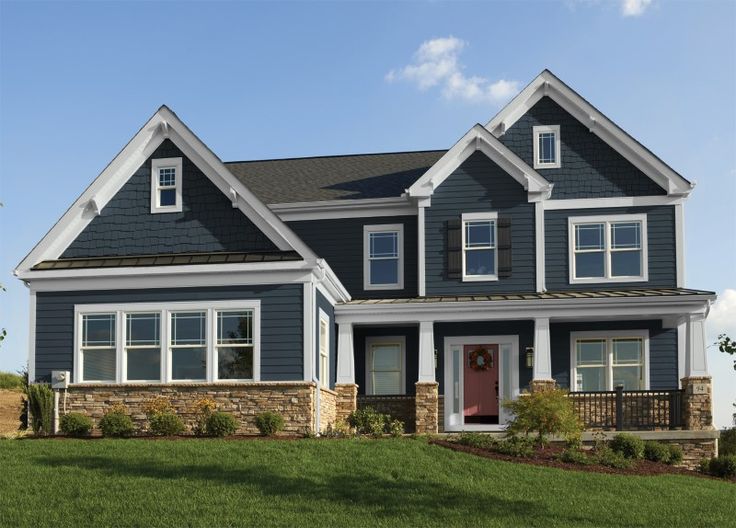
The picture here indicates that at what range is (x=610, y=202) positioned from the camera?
27.4 meters

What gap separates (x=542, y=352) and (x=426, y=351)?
110 inches

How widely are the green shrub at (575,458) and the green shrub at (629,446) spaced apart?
142 cm

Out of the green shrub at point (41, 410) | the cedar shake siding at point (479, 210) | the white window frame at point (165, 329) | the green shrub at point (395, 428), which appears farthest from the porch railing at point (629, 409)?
the green shrub at point (41, 410)

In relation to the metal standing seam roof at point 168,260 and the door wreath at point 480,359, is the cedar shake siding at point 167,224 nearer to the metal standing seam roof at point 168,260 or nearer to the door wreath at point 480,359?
the metal standing seam roof at point 168,260

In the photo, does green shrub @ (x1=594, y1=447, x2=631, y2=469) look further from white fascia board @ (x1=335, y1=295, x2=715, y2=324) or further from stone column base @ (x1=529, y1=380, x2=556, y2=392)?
white fascia board @ (x1=335, y1=295, x2=715, y2=324)

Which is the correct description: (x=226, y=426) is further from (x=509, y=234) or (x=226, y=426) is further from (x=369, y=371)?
(x=509, y=234)

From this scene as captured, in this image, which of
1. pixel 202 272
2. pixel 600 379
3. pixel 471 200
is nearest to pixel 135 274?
pixel 202 272

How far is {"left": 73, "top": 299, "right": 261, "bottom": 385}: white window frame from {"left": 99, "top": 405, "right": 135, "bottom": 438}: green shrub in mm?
1124

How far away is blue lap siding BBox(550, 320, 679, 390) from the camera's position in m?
26.3

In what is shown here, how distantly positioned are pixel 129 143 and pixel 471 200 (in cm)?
909

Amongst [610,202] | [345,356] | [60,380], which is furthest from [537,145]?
[60,380]

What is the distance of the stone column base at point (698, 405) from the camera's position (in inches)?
922

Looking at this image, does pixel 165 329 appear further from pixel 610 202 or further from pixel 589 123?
pixel 589 123

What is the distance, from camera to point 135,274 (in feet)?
75.6
